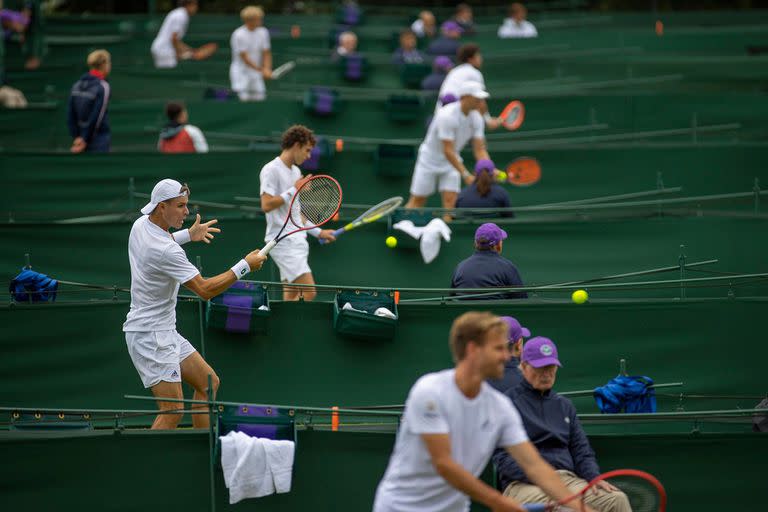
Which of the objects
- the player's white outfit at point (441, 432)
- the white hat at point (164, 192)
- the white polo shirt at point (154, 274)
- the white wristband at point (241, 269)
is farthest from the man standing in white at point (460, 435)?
the white hat at point (164, 192)

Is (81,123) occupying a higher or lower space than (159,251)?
higher

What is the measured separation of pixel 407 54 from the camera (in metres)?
18.0

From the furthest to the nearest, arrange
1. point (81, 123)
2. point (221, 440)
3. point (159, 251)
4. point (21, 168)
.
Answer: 1. point (81, 123)
2. point (21, 168)
3. point (159, 251)
4. point (221, 440)

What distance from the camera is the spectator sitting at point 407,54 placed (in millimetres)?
17844

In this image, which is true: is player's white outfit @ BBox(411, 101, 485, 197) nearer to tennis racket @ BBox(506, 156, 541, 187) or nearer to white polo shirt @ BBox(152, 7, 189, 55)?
tennis racket @ BBox(506, 156, 541, 187)

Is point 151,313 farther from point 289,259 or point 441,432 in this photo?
point 441,432

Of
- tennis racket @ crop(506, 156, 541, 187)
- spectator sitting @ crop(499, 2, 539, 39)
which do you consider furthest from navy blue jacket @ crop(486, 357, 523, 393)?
spectator sitting @ crop(499, 2, 539, 39)

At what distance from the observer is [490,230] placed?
30.1 ft

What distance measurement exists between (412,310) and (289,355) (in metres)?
1.00

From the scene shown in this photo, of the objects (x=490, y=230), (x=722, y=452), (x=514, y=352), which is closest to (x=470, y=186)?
(x=490, y=230)

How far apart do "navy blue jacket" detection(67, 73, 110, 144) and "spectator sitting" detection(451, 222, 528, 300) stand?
5769 millimetres

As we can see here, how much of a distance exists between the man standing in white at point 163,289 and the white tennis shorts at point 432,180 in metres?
5.07

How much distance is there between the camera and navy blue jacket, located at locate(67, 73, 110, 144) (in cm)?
1330

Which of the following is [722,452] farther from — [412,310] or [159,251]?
[159,251]
